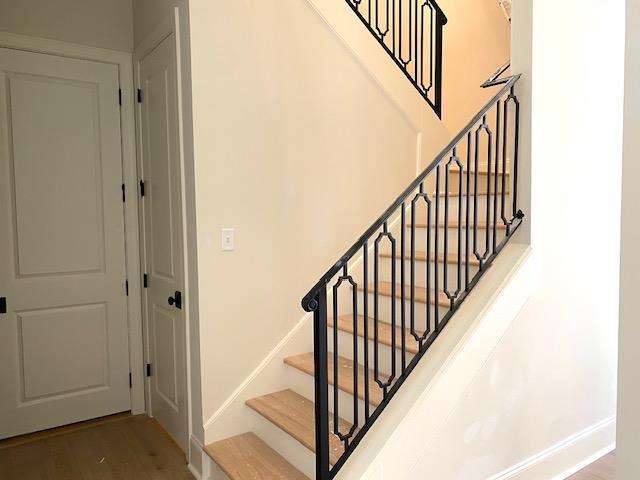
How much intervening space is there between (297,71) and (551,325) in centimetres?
199

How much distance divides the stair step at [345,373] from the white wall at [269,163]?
0.19m

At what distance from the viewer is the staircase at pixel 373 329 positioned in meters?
1.80

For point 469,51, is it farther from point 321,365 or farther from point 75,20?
point 321,365

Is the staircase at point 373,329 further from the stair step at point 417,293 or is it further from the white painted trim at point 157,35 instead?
the white painted trim at point 157,35

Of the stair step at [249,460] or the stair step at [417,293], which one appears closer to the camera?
the stair step at [249,460]

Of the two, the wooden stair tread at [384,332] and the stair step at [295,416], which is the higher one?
the wooden stair tread at [384,332]

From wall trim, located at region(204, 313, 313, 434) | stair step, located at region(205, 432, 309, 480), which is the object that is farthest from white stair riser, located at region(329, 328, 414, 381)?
stair step, located at region(205, 432, 309, 480)

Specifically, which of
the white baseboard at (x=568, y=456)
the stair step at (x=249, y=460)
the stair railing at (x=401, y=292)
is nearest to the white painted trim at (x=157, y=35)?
the stair railing at (x=401, y=292)

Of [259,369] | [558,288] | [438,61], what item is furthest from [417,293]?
[438,61]

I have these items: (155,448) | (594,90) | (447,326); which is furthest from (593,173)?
(155,448)

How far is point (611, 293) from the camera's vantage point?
266cm

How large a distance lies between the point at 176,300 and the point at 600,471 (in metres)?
2.54

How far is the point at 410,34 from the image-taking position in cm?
345

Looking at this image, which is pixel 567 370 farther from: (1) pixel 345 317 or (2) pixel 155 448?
(2) pixel 155 448
